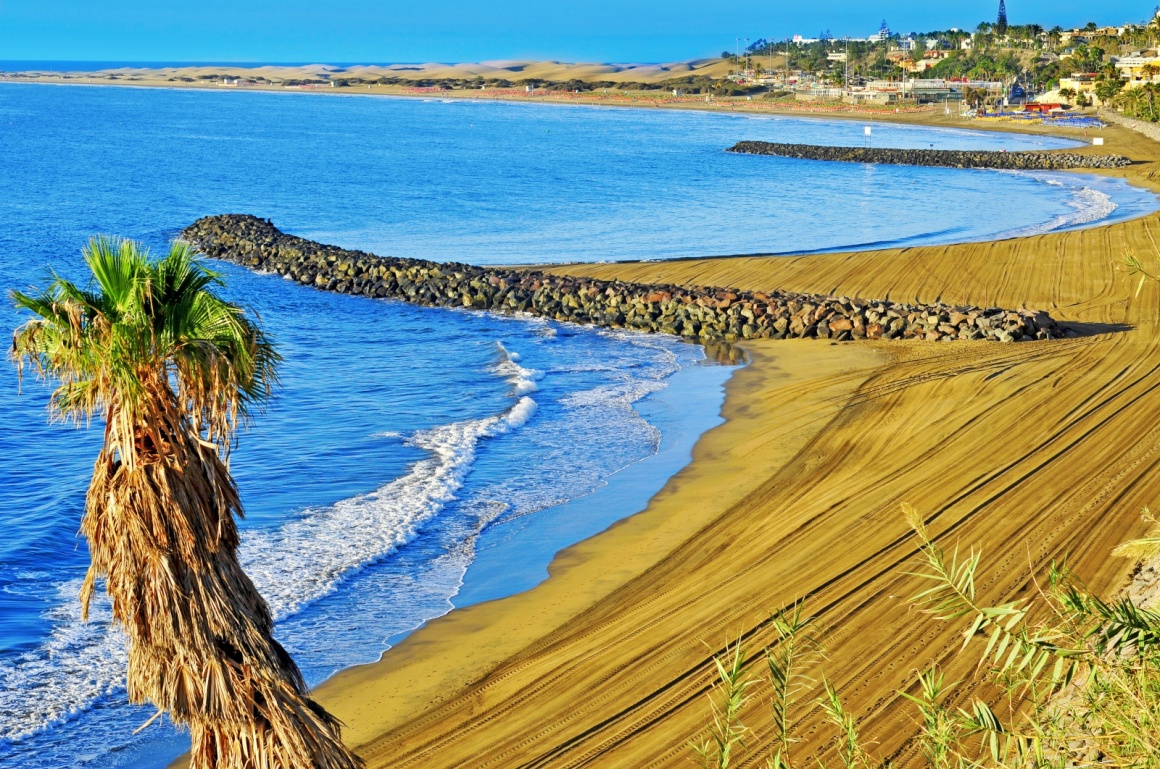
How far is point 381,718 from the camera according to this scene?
11.3 meters

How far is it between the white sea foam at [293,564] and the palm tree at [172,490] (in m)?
5.82

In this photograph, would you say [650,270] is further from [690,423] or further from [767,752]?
[767,752]

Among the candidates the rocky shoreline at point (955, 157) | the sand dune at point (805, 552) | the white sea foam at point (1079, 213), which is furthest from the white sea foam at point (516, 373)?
the rocky shoreline at point (955, 157)

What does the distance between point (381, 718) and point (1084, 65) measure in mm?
176217

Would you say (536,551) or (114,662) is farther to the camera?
(536,551)

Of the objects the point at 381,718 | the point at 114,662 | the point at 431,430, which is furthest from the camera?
the point at 431,430

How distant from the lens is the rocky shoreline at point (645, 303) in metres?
27.4

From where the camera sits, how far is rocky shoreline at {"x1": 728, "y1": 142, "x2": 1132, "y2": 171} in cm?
7769

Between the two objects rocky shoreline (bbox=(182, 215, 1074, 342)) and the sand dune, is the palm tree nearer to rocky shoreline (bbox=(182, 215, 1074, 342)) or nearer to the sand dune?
the sand dune

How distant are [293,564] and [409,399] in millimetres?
9257

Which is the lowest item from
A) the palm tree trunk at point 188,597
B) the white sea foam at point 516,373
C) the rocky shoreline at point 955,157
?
the rocky shoreline at point 955,157

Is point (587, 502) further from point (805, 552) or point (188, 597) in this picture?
point (188, 597)

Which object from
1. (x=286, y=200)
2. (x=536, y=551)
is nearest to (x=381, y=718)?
(x=536, y=551)

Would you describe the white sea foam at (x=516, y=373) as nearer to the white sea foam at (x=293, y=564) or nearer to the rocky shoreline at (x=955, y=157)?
the white sea foam at (x=293, y=564)
